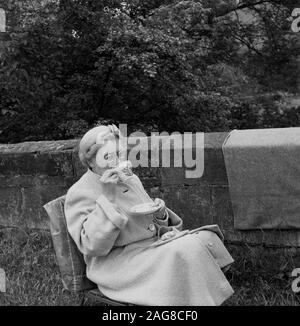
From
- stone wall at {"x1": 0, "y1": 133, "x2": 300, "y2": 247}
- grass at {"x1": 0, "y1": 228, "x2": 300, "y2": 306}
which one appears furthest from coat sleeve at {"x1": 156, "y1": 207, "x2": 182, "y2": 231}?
stone wall at {"x1": 0, "y1": 133, "x2": 300, "y2": 247}

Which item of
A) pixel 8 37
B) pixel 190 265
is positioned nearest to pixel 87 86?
pixel 8 37

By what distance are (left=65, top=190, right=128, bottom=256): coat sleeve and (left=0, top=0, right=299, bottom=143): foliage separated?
4.93 m

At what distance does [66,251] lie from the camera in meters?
3.32

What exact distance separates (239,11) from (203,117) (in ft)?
16.8

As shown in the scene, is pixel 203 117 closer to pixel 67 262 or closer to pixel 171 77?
pixel 171 77

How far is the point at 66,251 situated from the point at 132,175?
0.59 m

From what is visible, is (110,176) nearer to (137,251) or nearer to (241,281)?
(137,251)

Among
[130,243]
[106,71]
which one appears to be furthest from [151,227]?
[106,71]

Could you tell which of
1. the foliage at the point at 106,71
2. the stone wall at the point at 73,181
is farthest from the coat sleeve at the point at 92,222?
the foliage at the point at 106,71

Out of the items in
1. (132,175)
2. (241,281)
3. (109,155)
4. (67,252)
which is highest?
(109,155)

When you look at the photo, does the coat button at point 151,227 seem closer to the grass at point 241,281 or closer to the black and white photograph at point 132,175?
the black and white photograph at point 132,175

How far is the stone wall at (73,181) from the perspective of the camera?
4.15m

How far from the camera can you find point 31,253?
15.9 feet

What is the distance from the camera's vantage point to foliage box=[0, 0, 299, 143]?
26.5ft
